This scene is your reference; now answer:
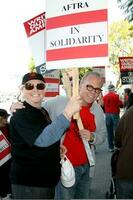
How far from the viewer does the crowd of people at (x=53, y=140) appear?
339 cm

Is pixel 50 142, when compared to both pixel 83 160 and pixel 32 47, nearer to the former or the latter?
pixel 83 160

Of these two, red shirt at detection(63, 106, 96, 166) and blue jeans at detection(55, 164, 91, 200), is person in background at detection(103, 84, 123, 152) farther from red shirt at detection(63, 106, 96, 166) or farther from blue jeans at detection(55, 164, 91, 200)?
red shirt at detection(63, 106, 96, 166)

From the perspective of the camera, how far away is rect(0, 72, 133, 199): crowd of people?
3.39 m

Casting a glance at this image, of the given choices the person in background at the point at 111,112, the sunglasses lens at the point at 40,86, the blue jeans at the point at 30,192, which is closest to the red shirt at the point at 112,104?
the person in background at the point at 111,112

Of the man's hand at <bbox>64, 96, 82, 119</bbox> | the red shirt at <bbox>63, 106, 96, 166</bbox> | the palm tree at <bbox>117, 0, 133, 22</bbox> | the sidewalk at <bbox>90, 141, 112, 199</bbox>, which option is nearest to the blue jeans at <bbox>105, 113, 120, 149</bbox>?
the sidewalk at <bbox>90, 141, 112, 199</bbox>

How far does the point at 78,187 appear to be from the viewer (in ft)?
14.8

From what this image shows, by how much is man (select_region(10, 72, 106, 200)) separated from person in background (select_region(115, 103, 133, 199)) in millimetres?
237

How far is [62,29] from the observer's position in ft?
12.4

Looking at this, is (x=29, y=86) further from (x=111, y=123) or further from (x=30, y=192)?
(x=111, y=123)

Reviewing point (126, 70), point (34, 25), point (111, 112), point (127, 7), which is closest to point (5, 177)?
point (34, 25)

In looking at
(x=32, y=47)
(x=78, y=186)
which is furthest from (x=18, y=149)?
(x=32, y=47)

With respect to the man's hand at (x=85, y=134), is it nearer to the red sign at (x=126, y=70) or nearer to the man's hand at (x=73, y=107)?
the man's hand at (x=73, y=107)

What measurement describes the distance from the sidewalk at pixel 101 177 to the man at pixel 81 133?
2.47m

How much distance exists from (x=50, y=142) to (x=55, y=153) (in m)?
0.27
